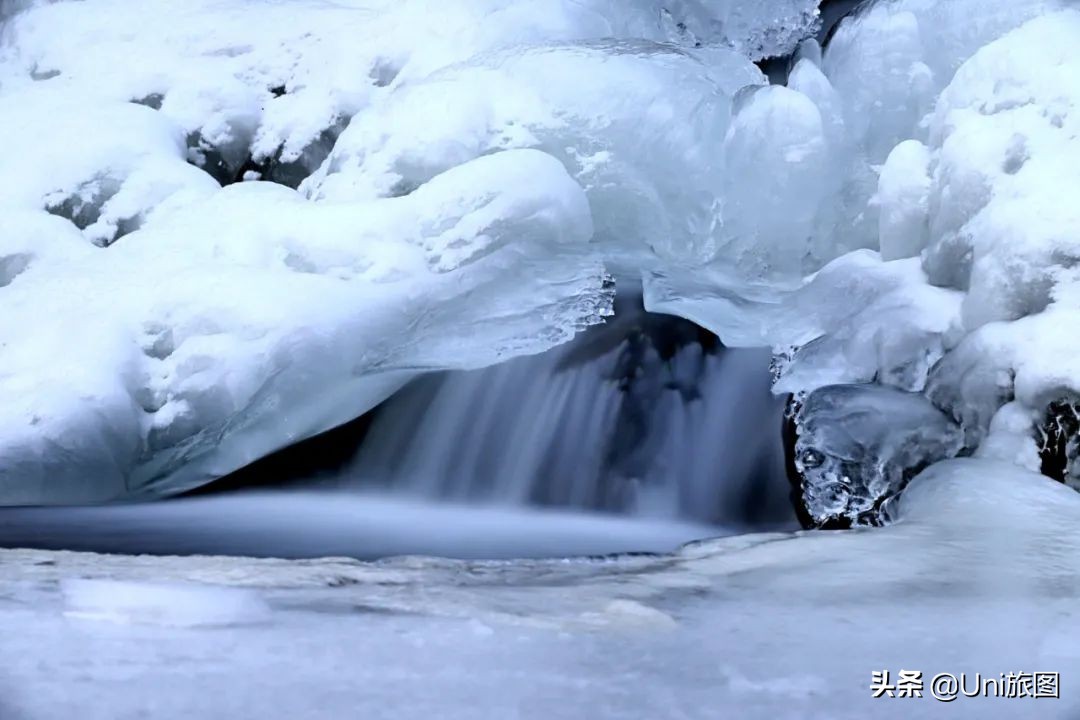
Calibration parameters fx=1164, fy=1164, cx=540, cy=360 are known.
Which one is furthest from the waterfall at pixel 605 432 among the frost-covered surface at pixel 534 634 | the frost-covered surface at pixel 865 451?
the frost-covered surface at pixel 534 634

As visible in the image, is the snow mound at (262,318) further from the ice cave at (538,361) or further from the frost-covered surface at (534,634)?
the frost-covered surface at (534,634)

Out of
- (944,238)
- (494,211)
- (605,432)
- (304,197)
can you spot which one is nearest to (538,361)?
(605,432)

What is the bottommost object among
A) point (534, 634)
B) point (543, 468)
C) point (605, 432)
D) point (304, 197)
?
point (534, 634)

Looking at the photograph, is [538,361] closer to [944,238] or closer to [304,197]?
[944,238]

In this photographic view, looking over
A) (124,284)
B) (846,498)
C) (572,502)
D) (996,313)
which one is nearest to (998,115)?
(996,313)

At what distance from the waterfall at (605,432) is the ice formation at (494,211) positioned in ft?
0.37

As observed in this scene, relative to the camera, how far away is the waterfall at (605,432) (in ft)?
11.6

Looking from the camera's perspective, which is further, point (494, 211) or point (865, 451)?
point (494, 211)

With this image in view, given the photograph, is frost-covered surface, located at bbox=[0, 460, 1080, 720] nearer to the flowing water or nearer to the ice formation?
the flowing water

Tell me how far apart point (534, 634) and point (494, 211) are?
2.94m

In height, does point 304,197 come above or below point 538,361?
above

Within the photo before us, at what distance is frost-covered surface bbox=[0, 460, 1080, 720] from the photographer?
3.90 feet

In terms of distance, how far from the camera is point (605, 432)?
3.69 meters

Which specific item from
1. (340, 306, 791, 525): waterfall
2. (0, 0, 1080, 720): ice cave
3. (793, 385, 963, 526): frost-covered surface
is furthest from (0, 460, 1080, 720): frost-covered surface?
(340, 306, 791, 525): waterfall
